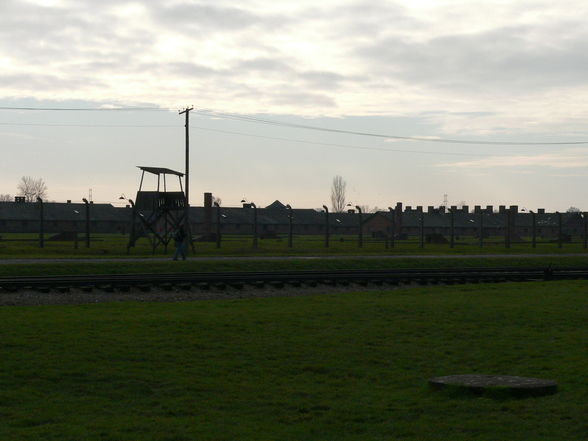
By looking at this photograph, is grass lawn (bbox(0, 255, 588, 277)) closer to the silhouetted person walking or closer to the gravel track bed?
the silhouetted person walking

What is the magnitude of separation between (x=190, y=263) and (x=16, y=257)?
9.10 meters

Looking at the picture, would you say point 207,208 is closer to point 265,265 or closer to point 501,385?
point 265,265

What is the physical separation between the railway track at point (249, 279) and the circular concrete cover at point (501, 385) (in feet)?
45.7

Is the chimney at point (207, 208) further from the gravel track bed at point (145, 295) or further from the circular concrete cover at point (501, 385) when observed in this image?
the circular concrete cover at point (501, 385)

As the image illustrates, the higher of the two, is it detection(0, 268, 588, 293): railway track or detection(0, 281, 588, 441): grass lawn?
detection(0, 268, 588, 293): railway track

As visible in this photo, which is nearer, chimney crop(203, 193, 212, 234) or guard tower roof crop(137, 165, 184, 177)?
guard tower roof crop(137, 165, 184, 177)

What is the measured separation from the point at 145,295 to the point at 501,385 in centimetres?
1373

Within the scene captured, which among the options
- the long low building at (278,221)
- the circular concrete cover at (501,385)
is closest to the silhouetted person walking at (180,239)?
the circular concrete cover at (501,385)

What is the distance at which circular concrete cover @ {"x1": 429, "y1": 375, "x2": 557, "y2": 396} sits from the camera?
10633 mm

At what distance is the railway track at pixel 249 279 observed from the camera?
23250 millimetres

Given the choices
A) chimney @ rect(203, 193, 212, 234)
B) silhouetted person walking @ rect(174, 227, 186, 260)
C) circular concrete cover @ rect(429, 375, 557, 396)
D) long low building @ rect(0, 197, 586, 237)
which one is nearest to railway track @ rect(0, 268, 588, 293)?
silhouetted person walking @ rect(174, 227, 186, 260)

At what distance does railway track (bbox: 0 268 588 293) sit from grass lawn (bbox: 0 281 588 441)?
11.0ft

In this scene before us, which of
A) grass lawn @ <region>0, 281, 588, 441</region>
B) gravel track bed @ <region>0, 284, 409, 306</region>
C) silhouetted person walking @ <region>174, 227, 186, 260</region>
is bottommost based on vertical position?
grass lawn @ <region>0, 281, 588, 441</region>

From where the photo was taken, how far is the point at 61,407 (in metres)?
10.2
